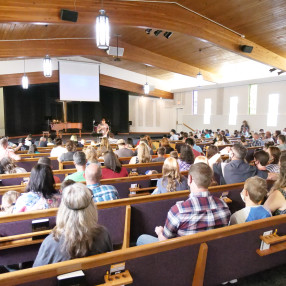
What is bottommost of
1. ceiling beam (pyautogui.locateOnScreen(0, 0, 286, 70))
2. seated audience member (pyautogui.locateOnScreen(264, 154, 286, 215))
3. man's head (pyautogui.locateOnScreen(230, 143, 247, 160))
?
seated audience member (pyautogui.locateOnScreen(264, 154, 286, 215))

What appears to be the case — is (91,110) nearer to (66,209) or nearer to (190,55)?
(190,55)

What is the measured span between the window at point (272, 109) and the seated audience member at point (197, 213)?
453 inches

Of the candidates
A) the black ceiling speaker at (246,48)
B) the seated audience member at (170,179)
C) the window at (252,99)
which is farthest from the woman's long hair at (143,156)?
the window at (252,99)

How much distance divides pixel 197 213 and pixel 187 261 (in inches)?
13.4

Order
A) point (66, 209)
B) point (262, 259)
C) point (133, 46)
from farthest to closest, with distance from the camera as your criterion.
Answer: point (133, 46) → point (262, 259) → point (66, 209)

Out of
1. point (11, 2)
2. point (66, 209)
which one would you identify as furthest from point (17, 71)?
point (66, 209)

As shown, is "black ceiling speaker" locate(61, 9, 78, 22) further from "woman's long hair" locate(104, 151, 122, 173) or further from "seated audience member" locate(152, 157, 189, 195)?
"seated audience member" locate(152, 157, 189, 195)

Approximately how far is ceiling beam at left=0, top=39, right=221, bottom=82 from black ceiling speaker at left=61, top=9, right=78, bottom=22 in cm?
330

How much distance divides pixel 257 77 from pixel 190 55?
169 inches

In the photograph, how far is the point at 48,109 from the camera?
1520 centimetres

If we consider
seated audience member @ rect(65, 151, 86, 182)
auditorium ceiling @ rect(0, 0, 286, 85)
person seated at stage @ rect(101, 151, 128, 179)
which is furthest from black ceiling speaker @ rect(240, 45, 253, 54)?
seated audience member @ rect(65, 151, 86, 182)

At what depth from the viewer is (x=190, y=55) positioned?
9.55m

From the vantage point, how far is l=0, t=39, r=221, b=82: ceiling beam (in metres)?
6.88

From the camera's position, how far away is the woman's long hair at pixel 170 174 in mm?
2537
